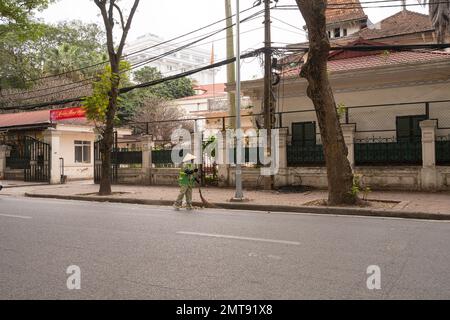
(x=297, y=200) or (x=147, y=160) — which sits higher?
(x=147, y=160)

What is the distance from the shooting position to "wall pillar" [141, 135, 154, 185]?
2003 cm

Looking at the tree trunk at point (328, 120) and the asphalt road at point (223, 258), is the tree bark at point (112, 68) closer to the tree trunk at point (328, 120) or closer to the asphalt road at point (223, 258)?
the asphalt road at point (223, 258)

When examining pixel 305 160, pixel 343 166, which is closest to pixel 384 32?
pixel 305 160

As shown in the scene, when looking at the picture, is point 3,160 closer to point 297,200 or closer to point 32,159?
point 32,159

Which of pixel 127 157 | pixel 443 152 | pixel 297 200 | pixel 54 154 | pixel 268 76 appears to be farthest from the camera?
pixel 54 154

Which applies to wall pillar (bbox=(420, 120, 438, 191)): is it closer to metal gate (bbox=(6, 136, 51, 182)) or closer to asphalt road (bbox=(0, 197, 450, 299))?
asphalt road (bbox=(0, 197, 450, 299))

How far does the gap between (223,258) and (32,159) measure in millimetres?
21693

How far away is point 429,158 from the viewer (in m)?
14.4

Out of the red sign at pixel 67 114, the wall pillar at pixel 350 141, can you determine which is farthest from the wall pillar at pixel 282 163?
the red sign at pixel 67 114

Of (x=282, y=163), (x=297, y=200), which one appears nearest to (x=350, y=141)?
(x=282, y=163)

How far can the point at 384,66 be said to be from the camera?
56.6 ft

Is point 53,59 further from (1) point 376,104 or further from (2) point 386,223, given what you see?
(2) point 386,223
